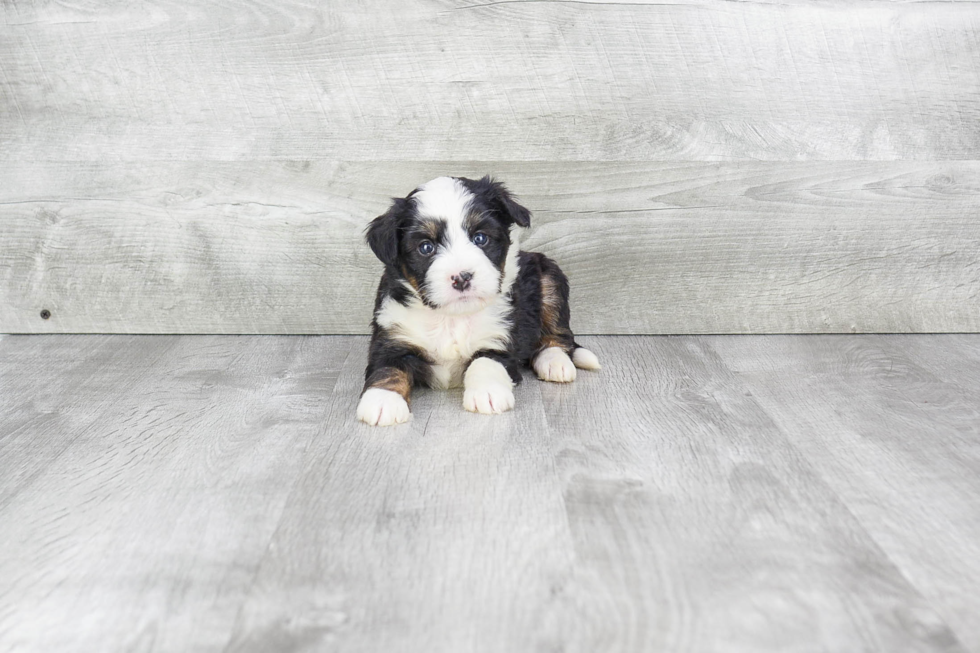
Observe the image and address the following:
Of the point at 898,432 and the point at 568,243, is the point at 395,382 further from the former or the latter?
the point at 898,432

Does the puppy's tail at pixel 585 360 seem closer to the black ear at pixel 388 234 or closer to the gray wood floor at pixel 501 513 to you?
the gray wood floor at pixel 501 513

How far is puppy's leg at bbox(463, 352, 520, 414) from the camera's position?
2.31 meters

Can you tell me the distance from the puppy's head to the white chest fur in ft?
0.34

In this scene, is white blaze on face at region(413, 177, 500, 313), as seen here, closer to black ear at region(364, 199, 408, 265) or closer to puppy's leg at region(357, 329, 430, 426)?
black ear at region(364, 199, 408, 265)

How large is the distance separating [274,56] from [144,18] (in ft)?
1.50

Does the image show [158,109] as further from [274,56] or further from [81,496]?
[81,496]

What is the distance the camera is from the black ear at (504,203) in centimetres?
239

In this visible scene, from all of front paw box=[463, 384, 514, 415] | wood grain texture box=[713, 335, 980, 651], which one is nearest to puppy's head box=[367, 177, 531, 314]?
front paw box=[463, 384, 514, 415]

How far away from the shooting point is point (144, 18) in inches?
117

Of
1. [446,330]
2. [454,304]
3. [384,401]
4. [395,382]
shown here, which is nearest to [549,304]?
[446,330]

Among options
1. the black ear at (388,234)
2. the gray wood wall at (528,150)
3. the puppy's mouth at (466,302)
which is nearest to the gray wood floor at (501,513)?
the puppy's mouth at (466,302)

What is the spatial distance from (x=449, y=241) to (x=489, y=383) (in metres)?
0.39

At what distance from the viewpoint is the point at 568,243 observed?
3.12 m

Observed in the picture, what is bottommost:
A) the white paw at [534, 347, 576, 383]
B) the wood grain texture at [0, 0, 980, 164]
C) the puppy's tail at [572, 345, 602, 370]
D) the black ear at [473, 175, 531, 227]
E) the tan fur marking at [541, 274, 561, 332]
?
the puppy's tail at [572, 345, 602, 370]
